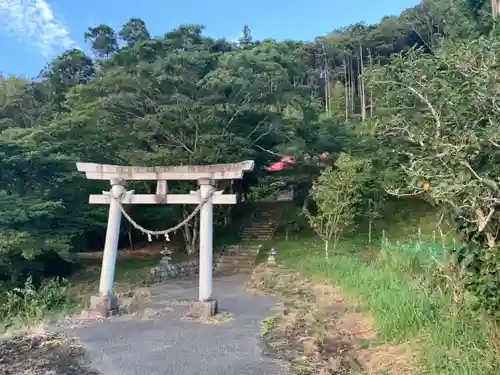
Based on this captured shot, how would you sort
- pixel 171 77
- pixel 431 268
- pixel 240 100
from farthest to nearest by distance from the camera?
pixel 240 100
pixel 171 77
pixel 431 268

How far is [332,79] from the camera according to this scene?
4022cm

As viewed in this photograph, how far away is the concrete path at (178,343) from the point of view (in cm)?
550

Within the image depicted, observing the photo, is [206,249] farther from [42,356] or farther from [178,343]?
[42,356]

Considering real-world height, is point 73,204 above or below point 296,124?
below

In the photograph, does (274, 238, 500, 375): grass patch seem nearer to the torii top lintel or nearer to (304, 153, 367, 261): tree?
the torii top lintel

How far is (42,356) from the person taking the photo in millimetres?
6062

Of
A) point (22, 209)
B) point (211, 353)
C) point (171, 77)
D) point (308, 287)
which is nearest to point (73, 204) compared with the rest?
point (22, 209)

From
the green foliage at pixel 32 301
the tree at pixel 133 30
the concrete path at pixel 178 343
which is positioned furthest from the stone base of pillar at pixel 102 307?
the tree at pixel 133 30

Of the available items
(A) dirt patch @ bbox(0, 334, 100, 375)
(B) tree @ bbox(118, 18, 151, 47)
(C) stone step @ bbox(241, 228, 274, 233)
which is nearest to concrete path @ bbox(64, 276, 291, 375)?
(A) dirt patch @ bbox(0, 334, 100, 375)

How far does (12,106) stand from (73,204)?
534 inches

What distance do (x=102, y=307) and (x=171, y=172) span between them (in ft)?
9.69

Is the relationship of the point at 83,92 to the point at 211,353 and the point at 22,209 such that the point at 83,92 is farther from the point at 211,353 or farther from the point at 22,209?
the point at 211,353

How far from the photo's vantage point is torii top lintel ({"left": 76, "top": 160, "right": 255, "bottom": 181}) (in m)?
8.77

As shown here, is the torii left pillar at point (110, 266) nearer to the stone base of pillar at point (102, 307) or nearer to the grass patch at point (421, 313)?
the stone base of pillar at point (102, 307)
